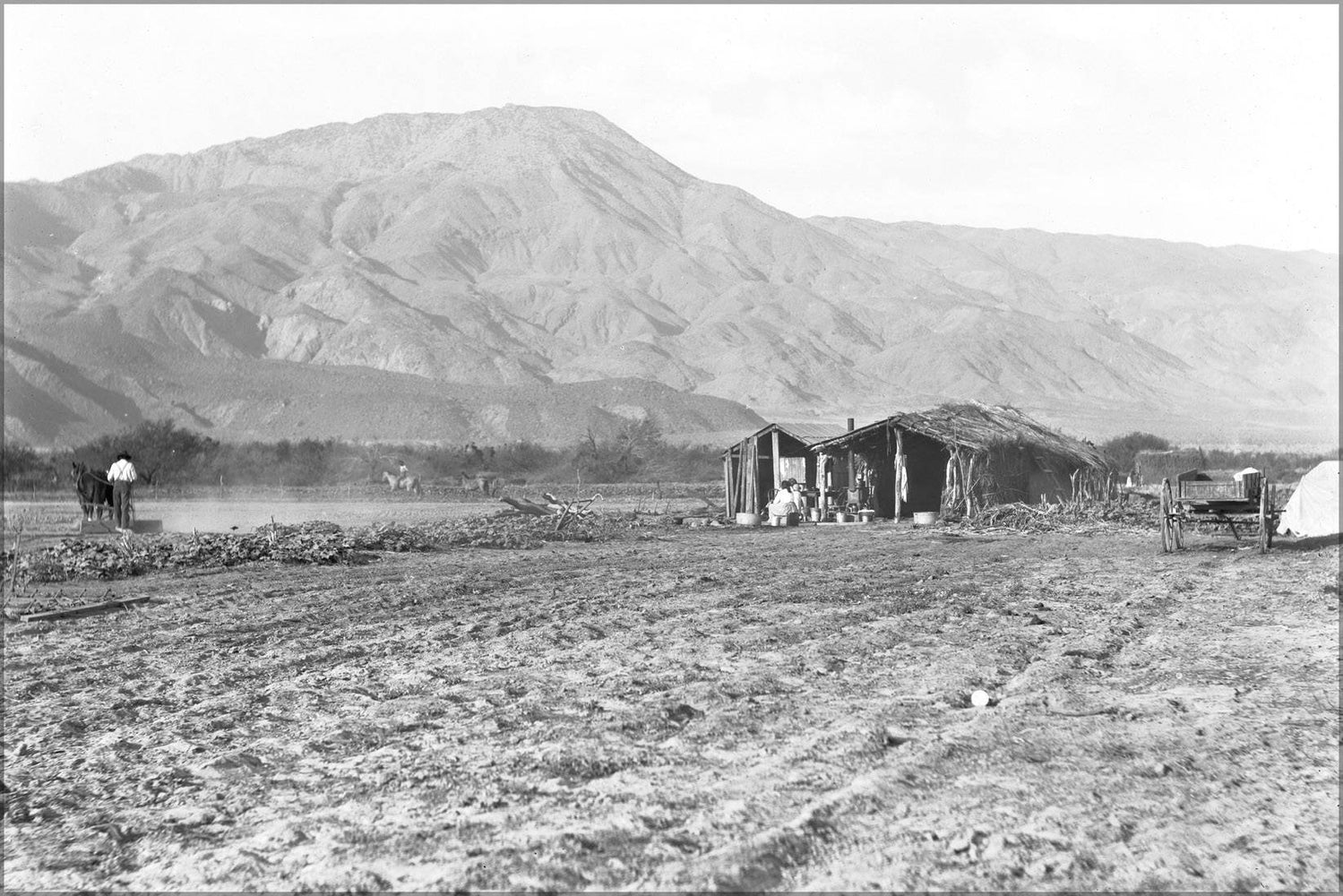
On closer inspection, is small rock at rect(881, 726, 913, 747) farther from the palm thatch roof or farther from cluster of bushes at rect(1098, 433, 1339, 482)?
cluster of bushes at rect(1098, 433, 1339, 482)

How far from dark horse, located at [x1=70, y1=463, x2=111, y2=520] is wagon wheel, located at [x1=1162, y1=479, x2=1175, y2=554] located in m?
19.2

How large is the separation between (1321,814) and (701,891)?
9.01ft

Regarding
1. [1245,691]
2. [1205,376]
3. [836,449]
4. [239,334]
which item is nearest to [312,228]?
[239,334]

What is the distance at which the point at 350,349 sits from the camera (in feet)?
365

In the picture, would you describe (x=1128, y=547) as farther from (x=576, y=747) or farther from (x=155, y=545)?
(x=576, y=747)

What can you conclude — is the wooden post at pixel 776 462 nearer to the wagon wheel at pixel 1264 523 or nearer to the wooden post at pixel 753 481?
the wooden post at pixel 753 481

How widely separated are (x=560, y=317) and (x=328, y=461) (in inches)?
2868

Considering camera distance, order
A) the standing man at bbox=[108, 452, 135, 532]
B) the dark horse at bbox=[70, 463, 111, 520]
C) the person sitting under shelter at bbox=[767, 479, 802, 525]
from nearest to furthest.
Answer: the standing man at bbox=[108, 452, 135, 532] < the dark horse at bbox=[70, 463, 111, 520] < the person sitting under shelter at bbox=[767, 479, 802, 525]

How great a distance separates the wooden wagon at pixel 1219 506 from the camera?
18.9 m

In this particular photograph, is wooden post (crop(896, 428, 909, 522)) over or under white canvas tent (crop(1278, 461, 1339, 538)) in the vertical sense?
over

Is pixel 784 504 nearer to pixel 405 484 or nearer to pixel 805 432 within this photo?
pixel 805 432

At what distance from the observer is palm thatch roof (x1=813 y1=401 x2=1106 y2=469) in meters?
29.5

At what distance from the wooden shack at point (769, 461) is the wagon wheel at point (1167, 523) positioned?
12.5 meters

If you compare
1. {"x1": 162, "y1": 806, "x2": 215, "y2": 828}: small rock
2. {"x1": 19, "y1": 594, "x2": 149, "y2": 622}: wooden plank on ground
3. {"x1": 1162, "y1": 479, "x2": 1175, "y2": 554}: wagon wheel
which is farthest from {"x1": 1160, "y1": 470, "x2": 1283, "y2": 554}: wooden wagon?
{"x1": 162, "y1": 806, "x2": 215, "y2": 828}: small rock
